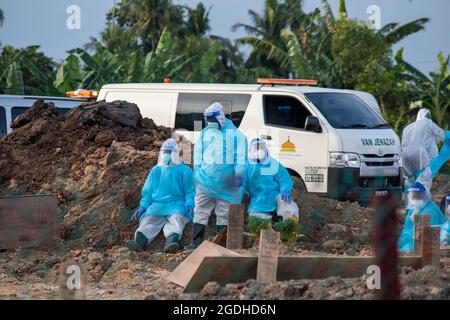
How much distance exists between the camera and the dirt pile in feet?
40.3

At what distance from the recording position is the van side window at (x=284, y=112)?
13.9 meters

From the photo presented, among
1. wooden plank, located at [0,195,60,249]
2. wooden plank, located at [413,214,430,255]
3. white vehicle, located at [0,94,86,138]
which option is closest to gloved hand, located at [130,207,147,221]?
wooden plank, located at [0,195,60,249]

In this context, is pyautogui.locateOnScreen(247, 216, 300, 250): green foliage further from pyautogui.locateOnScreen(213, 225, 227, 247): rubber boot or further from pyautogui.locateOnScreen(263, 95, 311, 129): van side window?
pyautogui.locateOnScreen(263, 95, 311, 129): van side window

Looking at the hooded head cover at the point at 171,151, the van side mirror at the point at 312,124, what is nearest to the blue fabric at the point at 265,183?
the hooded head cover at the point at 171,151

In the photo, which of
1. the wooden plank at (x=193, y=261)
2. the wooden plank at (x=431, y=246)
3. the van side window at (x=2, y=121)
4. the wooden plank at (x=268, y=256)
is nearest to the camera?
the wooden plank at (x=268, y=256)

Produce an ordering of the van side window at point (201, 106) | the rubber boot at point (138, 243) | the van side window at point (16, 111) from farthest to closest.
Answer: the van side window at point (16, 111)
the van side window at point (201, 106)
the rubber boot at point (138, 243)

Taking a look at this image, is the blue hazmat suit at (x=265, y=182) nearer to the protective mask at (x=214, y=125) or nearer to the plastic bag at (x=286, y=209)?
the plastic bag at (x=286, y=209)

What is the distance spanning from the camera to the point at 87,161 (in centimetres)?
1343

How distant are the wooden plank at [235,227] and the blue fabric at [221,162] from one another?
50.2 inches

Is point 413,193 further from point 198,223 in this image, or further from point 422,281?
point 422,281

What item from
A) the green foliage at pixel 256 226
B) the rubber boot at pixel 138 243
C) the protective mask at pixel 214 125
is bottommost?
the rubber boot at pixel 138 243
